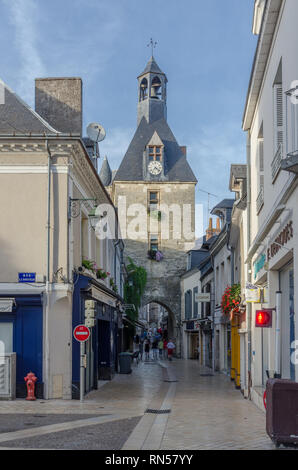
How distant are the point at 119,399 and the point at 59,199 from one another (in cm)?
491

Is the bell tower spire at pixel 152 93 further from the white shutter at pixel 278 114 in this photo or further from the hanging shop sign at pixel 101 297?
the white shutter at pixel 278 114

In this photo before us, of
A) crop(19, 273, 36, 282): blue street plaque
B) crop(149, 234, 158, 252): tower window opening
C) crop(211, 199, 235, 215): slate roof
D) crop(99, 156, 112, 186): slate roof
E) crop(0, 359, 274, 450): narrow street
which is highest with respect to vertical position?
crop(99, 156, 112, 186): slate roof

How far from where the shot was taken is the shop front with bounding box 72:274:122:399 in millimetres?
15112

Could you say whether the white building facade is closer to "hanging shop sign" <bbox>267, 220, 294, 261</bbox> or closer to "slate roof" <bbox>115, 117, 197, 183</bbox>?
"hanging shop sign" <bbox>267, 220, 294, 261</bbox>

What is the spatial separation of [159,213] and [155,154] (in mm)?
4575

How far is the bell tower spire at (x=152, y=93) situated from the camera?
167ft

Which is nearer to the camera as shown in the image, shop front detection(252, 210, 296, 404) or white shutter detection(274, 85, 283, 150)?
shop front detection(252, 210, 296, 404)

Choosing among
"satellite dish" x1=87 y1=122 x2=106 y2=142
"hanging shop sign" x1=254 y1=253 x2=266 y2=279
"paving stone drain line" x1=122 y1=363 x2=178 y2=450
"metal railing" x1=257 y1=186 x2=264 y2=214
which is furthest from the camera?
"satellite dish" x1=87 y1=122 x2=106 y2=142

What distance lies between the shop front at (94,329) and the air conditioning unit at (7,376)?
144 cm

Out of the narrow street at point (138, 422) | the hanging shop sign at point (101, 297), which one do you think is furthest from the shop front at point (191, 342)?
the narrow street at point (138, 422)

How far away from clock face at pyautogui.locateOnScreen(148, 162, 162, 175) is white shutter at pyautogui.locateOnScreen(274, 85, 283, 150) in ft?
119

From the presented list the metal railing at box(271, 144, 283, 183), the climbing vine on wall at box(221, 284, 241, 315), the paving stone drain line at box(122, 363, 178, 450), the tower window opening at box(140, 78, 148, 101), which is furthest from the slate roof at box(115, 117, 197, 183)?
the metal railing at box(271, 144, 283, 183)
